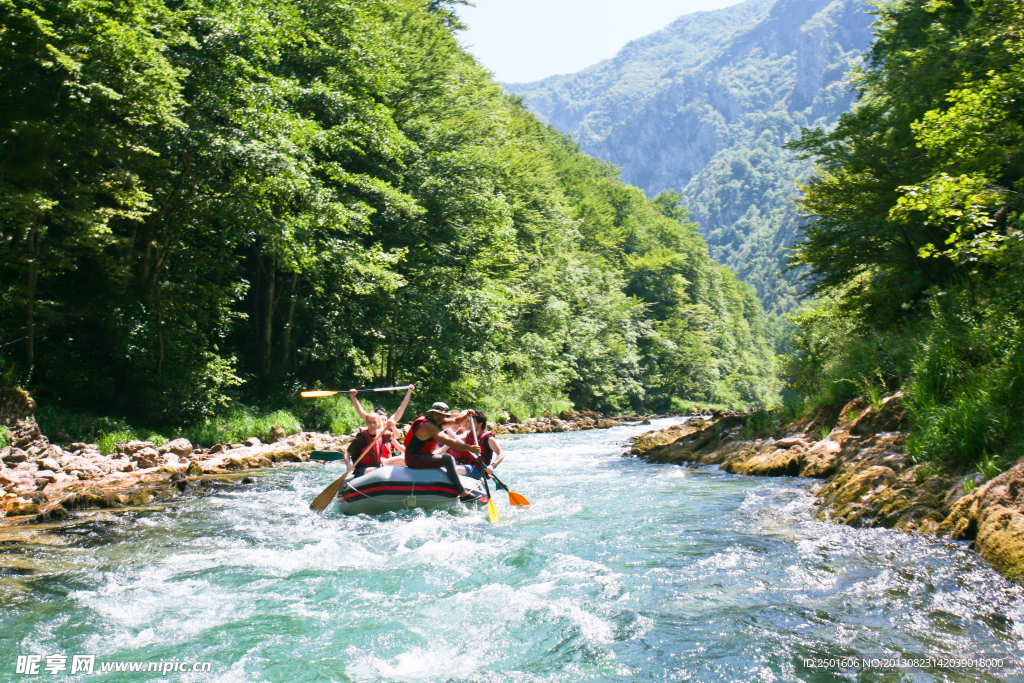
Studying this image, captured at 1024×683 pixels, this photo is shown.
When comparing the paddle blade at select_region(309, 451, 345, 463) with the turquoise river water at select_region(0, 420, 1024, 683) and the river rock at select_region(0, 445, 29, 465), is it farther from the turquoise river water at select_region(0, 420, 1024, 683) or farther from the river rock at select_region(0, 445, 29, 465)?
the river rock at select_region(0, 445, 29, 465)

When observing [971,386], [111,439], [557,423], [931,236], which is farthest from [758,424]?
[111,439]

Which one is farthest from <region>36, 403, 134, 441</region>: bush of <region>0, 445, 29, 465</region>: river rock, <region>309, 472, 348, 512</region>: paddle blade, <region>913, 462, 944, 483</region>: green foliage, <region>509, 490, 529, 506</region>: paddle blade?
<region>913, 462, 944, 483</region>: green foliage

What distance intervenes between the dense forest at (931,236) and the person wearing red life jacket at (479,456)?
5726 mm

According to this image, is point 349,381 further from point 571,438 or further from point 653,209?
point 653,209

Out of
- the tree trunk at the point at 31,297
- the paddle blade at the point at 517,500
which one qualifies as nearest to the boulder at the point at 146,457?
the tree trunk at the point at 31,297

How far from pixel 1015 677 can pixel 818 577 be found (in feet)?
6.15

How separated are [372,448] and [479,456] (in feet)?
5.29

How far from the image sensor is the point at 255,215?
45.3 ft

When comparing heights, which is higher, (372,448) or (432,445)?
(432,445)

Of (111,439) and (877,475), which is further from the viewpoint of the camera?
(111,439)

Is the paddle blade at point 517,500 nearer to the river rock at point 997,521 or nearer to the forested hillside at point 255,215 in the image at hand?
the river rock at point 997,521

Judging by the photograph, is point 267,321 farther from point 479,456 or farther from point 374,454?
point 479,456

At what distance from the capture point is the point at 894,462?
26.8 ft

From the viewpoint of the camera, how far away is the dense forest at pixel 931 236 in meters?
7.55
